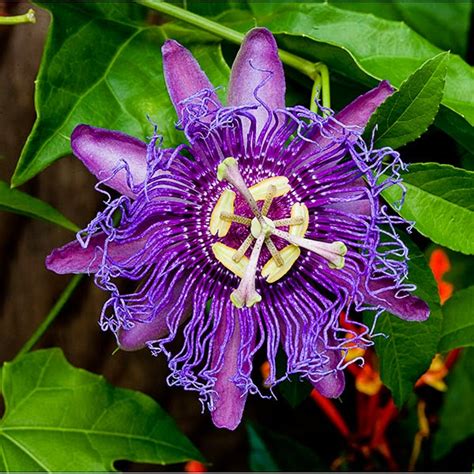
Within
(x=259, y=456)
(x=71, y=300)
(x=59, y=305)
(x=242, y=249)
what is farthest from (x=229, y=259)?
(x=259, y=456)

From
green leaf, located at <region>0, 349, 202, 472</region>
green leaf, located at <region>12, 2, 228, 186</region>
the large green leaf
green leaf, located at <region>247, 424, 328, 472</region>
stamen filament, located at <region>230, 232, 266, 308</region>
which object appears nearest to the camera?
stamen filament, located at <region>230, 232, 266, 308</region>

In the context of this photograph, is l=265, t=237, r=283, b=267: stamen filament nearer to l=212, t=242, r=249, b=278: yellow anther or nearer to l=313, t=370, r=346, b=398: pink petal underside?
l=212, t=242, r=249, b=278: yellow anther

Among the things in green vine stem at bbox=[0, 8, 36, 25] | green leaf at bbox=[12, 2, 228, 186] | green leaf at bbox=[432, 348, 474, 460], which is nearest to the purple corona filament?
green leaf at bbox=[12, 2, 228, 186]

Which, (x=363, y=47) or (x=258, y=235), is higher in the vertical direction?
(x=363, y=47)

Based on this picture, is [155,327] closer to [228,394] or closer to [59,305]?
[228,394]

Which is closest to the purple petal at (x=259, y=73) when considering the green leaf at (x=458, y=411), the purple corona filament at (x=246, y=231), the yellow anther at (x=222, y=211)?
the purple corona filament at (x=246, y=231)

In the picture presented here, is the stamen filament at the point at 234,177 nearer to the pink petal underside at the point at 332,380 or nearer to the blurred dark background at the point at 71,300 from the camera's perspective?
the pink petal underside at the point at 332,380
